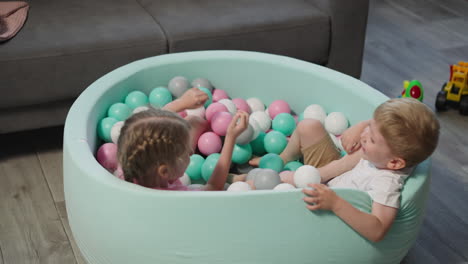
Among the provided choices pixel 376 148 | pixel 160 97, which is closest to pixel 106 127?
pixel 160 97

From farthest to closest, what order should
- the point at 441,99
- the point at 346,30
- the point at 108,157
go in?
1. the point at 441,99
2. the point at 346,30
3. the point at 108,157

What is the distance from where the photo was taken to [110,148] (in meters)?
1.88

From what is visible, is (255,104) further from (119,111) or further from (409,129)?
(409,129)

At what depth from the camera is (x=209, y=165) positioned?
6.30ft

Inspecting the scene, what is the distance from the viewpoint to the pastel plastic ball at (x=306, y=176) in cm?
175

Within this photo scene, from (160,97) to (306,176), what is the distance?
1.96 ft

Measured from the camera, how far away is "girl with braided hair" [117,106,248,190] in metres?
1.52

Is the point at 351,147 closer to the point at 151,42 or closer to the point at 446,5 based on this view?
the point at 151,42

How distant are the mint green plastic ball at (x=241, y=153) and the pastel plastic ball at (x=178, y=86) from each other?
0.29 m

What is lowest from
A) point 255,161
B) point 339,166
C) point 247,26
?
point 255,161

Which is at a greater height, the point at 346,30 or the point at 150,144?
the point at 150,144

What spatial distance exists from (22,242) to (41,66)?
59 cm

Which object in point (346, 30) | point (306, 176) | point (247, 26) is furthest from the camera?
point (346, 30)

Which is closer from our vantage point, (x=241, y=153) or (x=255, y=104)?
(x=241, y=153)
